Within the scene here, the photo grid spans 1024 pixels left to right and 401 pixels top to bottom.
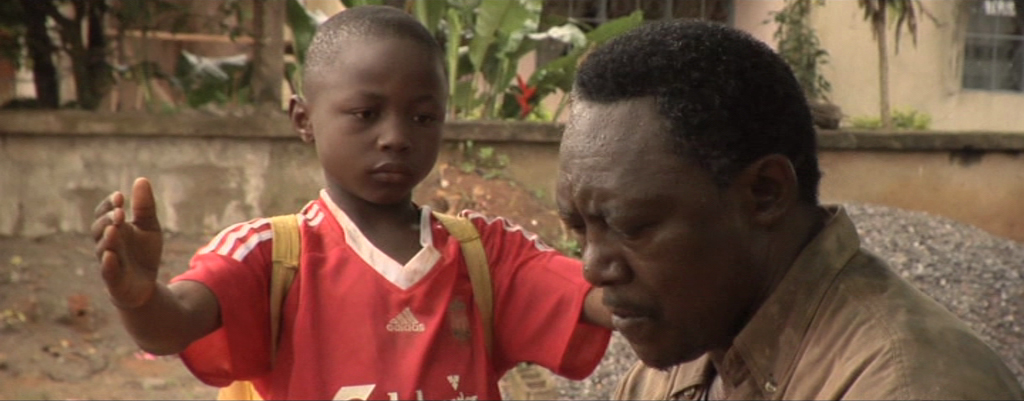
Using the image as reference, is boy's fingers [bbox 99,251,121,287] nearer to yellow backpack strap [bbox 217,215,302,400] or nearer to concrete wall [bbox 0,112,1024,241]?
yellow backpack strap [bbox 217,215,302,400]

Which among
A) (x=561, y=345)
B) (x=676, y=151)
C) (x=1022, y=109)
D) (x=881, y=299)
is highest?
(x=676, y=151)

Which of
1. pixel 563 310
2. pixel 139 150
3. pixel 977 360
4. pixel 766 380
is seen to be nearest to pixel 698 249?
pixel 766 380

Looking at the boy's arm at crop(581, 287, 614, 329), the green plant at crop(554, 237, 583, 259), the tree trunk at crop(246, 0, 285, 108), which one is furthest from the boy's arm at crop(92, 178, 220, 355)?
the tree trunk at crop(246, 0, 285, 108)

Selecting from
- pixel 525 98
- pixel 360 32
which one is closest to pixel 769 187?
pixel 360 32

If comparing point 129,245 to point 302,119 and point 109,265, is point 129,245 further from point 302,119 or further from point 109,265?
point 302,119

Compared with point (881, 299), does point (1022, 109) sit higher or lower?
lower

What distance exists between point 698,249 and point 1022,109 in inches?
361

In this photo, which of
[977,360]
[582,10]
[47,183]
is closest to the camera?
[977,360]

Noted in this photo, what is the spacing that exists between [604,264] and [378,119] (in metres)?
1.35

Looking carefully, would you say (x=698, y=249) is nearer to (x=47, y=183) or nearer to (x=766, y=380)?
(x=766, y=380)

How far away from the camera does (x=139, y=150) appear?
7.32 m

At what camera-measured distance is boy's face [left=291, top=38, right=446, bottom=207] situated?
307 cm

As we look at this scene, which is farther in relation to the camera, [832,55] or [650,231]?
[832,55]

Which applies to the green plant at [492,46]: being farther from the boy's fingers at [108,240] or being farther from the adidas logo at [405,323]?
the boy's fingers at [108,240]
